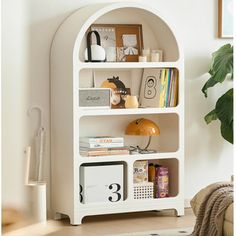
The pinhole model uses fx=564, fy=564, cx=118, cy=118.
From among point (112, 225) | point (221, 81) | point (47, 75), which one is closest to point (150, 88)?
point (221, 81)

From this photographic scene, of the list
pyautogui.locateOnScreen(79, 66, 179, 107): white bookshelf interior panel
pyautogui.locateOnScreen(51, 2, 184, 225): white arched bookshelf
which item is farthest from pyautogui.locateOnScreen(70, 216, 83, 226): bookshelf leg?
pyautogui.locateOnScreen(79, 66, 179, 107): white bookshelf interior panel

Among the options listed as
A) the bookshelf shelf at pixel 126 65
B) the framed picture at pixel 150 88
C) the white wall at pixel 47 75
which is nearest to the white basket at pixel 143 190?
the white wall at pixel 47 75

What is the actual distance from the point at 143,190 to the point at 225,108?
2.90ft

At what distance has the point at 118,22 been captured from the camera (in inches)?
171

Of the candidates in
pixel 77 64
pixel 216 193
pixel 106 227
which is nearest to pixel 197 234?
pixel 216 193

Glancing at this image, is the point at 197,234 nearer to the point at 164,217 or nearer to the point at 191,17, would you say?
the point at 164,217

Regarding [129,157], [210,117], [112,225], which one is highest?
[210,117]

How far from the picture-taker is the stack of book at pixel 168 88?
13.9 feet

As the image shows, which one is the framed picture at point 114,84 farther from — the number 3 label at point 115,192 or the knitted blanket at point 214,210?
the knitted blanket at point 214,210

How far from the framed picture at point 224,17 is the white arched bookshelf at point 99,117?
555 mm

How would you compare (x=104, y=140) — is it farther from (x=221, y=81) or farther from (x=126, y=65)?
(x=221, y=81)

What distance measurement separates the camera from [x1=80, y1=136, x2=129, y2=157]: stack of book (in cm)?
405

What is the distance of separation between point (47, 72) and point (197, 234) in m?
1.66

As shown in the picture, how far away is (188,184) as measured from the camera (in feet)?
15.2
